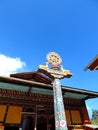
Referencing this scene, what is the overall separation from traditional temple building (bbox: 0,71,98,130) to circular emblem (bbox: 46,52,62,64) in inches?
78.7

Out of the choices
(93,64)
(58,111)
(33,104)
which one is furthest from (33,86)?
(93,64)

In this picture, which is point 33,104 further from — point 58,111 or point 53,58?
point 58,111

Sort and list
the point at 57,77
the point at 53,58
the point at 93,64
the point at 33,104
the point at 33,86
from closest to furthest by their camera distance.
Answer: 1. the point at 93,64
2. the point at 57,77
3. the point at 53,58
4. the point at 33,86
5. the point at 33,104

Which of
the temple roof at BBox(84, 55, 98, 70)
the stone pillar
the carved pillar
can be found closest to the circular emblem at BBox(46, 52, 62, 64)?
the carved pillar

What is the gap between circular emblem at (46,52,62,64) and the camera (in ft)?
22.6

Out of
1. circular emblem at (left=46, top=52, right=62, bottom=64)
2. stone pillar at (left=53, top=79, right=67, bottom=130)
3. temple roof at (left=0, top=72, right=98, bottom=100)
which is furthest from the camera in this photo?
temple roof at (left=0, top=72, right=98, bottom=100)

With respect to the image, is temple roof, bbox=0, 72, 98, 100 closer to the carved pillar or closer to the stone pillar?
the carved pillar

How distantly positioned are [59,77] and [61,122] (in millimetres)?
2002

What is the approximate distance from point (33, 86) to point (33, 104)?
1.60 meters

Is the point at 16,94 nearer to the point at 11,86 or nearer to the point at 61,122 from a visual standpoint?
the point at 11,86

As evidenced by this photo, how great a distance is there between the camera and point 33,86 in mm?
8680

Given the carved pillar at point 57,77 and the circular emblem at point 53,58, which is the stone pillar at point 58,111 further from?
the circular emblem at point 53,58

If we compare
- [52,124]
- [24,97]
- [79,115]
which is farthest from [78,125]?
[24,97]

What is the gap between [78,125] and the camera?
10.3 m
